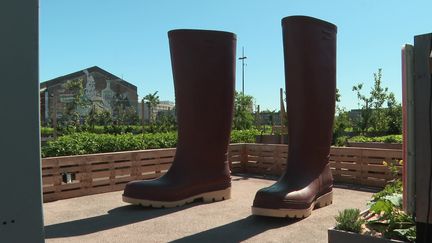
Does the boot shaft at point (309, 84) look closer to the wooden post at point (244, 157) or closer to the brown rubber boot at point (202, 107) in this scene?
the brown rubber boot at point (202, 107)

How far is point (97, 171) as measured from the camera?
676cm

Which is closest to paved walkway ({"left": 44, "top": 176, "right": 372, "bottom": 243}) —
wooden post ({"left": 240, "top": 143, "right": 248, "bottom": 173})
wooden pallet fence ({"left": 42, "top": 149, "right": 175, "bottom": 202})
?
wooden pallet fence ({"left": 42, "top": 149, "right": 175, "bottom": 202})

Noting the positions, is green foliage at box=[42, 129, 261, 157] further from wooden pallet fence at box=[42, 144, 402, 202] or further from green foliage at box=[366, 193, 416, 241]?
green foliage at box=[366, 193, 416, 241]

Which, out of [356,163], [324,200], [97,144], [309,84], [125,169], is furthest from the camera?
[97,144]

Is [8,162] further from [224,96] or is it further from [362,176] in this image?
[362,176]

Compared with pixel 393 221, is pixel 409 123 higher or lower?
higher

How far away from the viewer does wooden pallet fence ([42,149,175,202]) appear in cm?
626

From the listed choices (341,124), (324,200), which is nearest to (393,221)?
(324,200)

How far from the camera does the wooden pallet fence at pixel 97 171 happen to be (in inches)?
246

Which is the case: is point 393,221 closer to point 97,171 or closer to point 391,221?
point 391,221

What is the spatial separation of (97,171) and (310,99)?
3.46 metres

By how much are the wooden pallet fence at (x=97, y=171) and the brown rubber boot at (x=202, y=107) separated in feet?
4.76

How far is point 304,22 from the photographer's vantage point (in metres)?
5.20

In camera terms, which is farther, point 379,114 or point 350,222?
point 379,114
